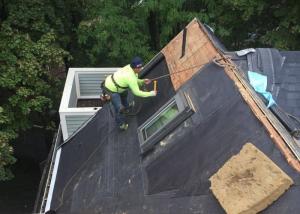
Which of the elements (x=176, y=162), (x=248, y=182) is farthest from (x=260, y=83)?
(x=248, y=182)

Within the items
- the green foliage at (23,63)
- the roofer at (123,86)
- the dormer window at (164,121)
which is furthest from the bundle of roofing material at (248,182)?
the green foliage at (23,63)

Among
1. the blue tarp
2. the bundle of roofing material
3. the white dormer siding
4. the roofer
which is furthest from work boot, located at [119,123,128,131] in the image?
the white dormer siding

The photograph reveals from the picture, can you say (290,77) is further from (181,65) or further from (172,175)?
(172,175)

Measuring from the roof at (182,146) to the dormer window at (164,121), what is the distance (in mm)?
70

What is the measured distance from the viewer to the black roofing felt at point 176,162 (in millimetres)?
5391

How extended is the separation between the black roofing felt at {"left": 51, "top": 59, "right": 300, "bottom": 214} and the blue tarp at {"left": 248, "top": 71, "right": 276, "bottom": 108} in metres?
0.61

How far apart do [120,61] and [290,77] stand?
680 centimetres

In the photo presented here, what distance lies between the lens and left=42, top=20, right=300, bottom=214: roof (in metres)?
5.47

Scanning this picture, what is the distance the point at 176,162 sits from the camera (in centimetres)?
603

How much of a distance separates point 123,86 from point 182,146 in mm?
1786

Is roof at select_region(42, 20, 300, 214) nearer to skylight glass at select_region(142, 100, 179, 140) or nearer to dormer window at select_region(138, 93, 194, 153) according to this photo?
dormer window at select_region(138, 93, 194, 153)

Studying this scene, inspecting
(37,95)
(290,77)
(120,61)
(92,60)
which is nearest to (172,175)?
(290,77)

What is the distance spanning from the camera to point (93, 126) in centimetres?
838

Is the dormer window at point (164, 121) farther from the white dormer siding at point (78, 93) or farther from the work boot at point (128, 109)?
the white dormer siding at point (78, 93)
